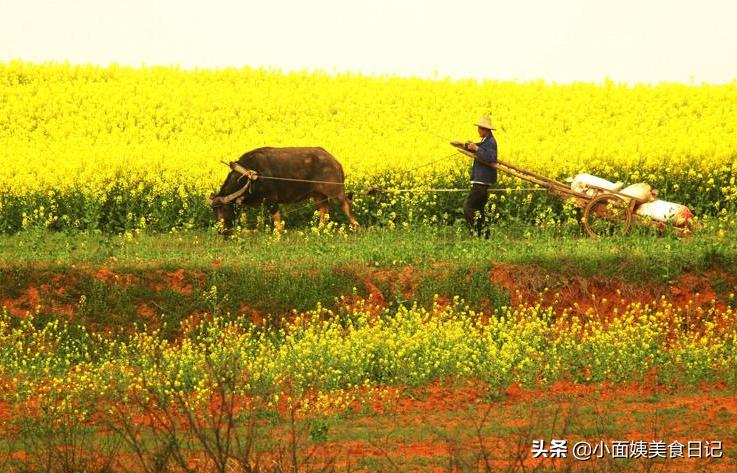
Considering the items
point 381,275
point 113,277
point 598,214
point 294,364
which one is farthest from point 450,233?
point 294,364

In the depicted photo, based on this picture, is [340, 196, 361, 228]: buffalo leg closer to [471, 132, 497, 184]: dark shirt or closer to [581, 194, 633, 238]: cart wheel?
[471, 132, 497, 184]: dark shirt

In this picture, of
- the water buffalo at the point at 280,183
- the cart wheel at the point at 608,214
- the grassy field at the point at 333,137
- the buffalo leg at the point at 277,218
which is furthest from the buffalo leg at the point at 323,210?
the cart wheel at the point at 608,214

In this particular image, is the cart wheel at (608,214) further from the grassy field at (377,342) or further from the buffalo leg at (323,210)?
the buffalo leg at (323,210)

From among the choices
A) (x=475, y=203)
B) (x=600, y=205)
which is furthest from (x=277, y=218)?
(x=600, y=205)

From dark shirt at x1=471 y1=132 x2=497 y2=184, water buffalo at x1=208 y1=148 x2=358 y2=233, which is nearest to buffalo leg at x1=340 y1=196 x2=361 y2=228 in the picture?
water buffalo at x1=208 y1=148 x2=358 y2=233

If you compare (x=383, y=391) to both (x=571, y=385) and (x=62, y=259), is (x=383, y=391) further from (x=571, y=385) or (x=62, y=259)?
(x=62, y=259)

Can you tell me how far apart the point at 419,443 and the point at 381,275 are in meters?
6.30

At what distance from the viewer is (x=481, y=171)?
19.4m

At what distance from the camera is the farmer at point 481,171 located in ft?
62.8

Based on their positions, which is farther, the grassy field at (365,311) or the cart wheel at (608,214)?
the cart wheel at (608,214)

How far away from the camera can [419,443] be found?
35.7ft

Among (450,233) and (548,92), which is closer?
(450,233)

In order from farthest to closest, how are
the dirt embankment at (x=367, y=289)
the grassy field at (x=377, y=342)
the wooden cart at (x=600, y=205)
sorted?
the wooden cart at (x=600, y=205) → the dirt embankment at (x=367, y=289) → the grassy field at (x=377, y=342)

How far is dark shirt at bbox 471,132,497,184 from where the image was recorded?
1917 centimetres
